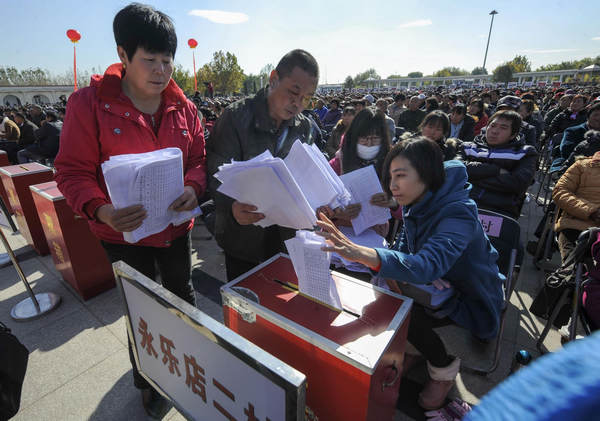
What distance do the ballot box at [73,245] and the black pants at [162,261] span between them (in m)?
1.56

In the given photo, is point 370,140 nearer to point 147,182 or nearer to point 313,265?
point 313,265

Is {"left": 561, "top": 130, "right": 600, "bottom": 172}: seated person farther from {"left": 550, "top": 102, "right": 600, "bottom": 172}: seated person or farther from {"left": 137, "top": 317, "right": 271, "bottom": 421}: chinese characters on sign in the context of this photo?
{"left": 137, "top": 317, "right": 271, "bottom": 421}: chinese characters on sign

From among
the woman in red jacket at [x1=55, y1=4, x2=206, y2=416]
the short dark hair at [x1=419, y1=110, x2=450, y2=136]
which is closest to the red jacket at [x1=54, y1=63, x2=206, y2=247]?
the woman in red jacket at [x1=55, y1=4, x2=206, y2=416]

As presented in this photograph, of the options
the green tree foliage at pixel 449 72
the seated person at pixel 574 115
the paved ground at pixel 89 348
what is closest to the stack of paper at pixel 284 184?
the paved ground at pixel 89 348

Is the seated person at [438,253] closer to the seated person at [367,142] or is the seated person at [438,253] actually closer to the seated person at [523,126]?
the seated person at [367,142]

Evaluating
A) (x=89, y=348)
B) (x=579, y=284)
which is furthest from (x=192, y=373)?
(x=579, y=284)

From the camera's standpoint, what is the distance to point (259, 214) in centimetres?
142

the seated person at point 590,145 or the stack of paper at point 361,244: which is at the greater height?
the seated person at point 590,145

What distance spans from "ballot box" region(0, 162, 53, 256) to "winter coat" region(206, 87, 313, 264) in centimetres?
324

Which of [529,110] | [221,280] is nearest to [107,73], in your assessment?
[221,280]

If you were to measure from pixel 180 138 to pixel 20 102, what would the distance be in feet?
176

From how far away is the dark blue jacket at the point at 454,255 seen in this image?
1.33m

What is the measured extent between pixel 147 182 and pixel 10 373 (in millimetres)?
818

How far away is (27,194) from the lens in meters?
3.56
